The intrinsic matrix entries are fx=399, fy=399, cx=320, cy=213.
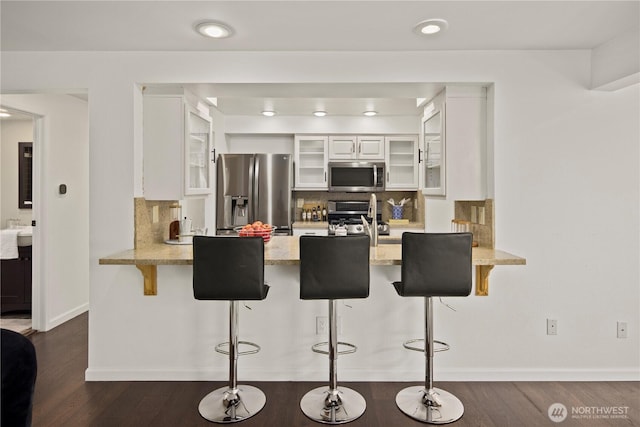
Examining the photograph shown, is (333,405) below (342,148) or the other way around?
below

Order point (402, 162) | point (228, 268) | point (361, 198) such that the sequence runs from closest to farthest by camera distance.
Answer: point (228, 268)
point (402, 162)
point (361, 198)

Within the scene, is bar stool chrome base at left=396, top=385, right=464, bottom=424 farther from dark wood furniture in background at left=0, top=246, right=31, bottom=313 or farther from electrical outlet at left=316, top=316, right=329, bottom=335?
dark wood furniture in background at left=0, top=246, right=31, bottom=313

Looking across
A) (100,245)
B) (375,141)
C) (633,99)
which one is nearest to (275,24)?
(100,245)

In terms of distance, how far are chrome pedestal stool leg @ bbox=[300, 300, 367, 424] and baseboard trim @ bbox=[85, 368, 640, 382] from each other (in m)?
0.27

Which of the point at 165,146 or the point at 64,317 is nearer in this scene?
the point at 165,146

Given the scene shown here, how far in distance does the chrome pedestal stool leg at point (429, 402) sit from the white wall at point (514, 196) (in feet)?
1.16

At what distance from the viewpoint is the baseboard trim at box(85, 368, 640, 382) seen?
276 cm

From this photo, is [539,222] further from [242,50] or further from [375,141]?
[375,141]

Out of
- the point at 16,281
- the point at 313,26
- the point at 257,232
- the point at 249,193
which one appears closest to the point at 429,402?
the point at 257,232

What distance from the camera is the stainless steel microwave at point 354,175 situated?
5.14 metres

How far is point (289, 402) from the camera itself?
2.52 metres

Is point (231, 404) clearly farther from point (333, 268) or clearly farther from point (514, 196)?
point (514, 196)

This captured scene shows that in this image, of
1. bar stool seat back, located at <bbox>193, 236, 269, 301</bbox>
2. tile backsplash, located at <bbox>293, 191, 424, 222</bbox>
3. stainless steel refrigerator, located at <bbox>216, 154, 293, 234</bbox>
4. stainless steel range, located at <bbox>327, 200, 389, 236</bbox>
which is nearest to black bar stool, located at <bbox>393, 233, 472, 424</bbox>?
bar stool seat back, located at <bbox>193, 236, 269, 301</bbox>

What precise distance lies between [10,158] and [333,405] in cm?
477
